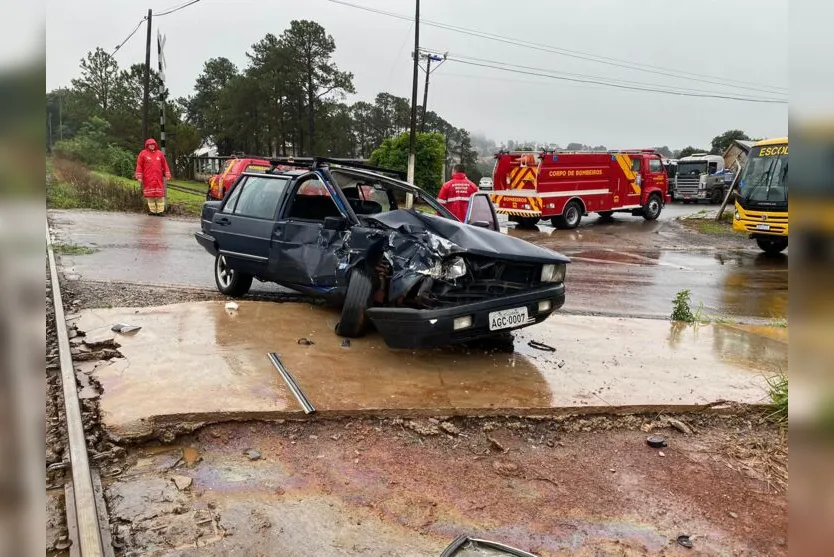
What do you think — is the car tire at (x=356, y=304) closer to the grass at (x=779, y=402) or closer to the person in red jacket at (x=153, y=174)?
the grass at (x=779, y=402)

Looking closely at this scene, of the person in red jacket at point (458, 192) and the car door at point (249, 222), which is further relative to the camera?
the person in red jacket at point (458, 192)

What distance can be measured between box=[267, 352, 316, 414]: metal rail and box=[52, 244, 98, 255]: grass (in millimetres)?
6958

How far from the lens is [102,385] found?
14.3ft

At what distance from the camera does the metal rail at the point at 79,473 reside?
8.52ft

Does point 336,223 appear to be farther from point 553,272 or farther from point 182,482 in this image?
point 182,482

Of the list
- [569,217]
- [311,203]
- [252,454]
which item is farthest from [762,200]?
[252,454]

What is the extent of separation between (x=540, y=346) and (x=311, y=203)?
2953 millimetres

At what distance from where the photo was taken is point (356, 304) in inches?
215

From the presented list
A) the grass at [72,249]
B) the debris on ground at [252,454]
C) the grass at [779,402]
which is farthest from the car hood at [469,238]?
the grass at [72,249]


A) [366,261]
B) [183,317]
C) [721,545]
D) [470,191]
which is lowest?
[721,545]

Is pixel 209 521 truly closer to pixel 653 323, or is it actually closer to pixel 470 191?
pixel 653 323

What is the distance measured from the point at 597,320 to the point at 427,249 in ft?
10.3

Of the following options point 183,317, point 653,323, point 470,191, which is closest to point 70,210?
point 470,191

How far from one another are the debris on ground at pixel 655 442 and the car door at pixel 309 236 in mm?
3172
